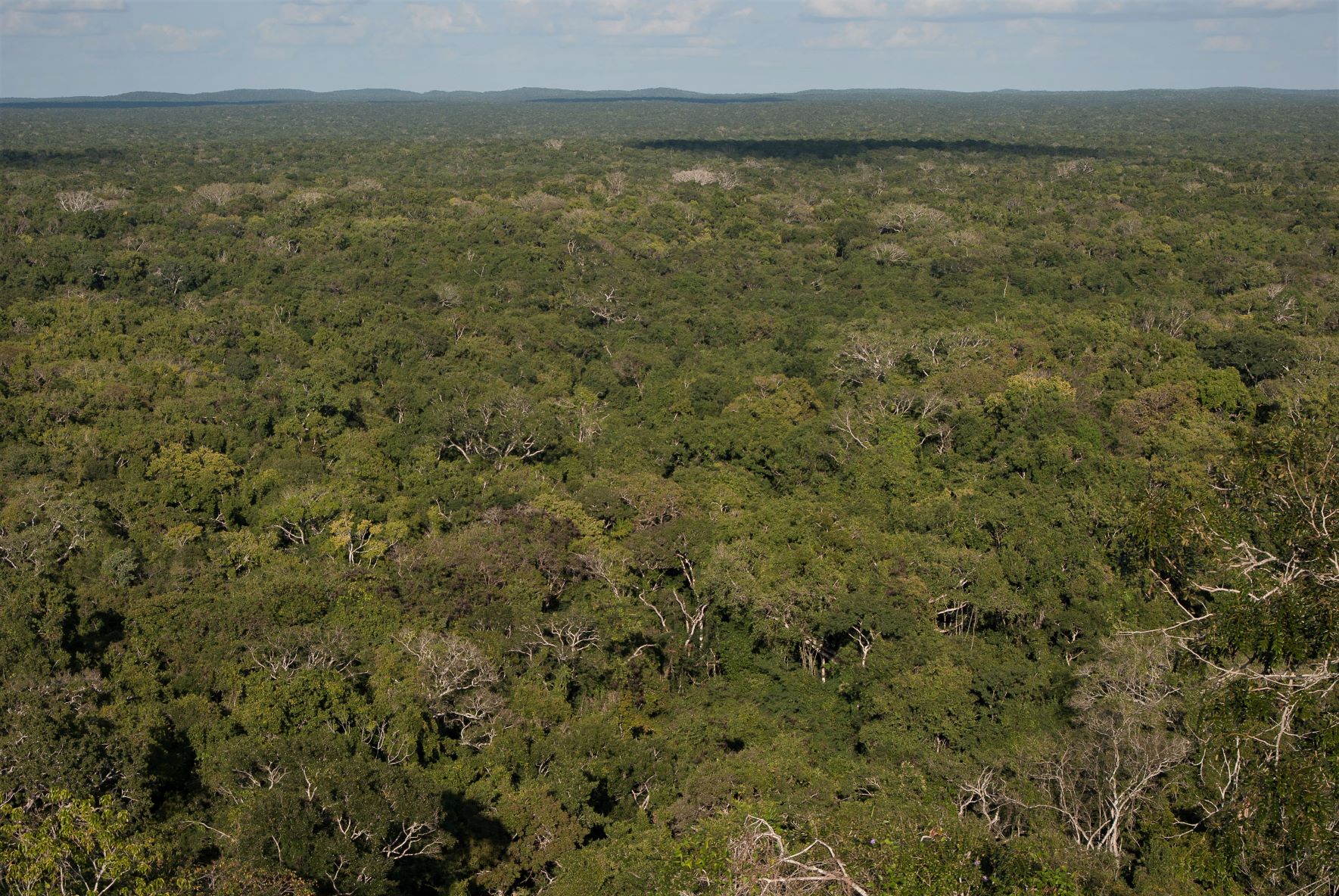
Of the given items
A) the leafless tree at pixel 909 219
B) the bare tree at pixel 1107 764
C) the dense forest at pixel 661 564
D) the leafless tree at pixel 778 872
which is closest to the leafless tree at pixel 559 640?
the dense forest at pixel 661 564

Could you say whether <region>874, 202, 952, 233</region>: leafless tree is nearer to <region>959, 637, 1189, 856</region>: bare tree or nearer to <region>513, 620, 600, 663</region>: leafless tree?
<region>513, 620, 600, 663</region>: leafless tree

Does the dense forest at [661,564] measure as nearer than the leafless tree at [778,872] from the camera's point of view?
No

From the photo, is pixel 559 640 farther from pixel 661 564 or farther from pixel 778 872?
pixel 778 872

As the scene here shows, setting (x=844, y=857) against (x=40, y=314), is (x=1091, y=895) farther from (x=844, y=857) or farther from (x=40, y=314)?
(x=40, y=314)

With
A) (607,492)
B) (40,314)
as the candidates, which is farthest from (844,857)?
(40,314)

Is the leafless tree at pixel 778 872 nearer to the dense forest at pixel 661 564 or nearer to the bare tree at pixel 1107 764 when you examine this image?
the dense forest at pixel 661 564

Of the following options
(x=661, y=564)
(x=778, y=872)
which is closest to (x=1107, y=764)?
(x=778, y=872)

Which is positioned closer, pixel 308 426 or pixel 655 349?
pixel 308 426

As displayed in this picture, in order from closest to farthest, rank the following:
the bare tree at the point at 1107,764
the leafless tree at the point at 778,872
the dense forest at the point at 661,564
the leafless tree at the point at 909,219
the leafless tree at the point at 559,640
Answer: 1. the leafless tree at the point at 778,872
2. the dense forest at the point at 661,564
3. the bare tree at the point at 1107,764
4. the leafless tree at the point at 559,640
5. the leafless tree at the point at 909,219
